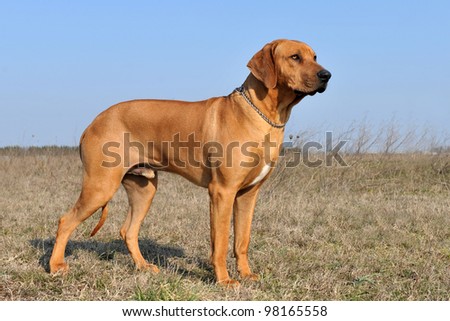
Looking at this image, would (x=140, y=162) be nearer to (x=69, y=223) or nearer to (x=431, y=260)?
(x=69, y=223)

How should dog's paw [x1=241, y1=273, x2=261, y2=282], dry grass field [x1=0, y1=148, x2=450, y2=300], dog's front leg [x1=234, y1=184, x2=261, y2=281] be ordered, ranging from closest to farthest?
dry grass field [x1=0, y1=148, x2=450, y2=300] → dog's paw [x1=241, y1=273, x2=261, y2=282] → dog's front leg [x1=234, y1=184, x2=261, y2=281]

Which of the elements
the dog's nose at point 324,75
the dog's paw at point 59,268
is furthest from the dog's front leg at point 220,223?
the dog's paw at point 59,268

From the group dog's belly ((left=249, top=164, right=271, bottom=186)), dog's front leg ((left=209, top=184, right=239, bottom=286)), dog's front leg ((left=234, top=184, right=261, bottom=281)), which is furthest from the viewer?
dog's front leg ((left=234, top=184, right=261, bottom=281))

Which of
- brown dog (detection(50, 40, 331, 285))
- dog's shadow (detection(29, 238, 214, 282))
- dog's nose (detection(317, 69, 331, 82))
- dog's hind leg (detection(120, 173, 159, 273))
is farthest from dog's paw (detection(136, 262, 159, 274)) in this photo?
dog's nose (detection(317, 69, 331, 82))

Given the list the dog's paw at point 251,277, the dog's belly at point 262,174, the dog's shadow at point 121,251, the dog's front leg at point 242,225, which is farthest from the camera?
the dog's shadow at point 121,251

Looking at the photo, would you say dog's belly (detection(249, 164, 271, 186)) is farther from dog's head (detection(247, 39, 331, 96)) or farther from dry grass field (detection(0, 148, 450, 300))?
dry grass field (detection(0, 148, 450, 300))

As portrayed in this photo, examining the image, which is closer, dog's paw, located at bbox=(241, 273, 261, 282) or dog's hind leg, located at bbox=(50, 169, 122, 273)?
dog's paw, located at bbox=(241, 273, 261, 282)

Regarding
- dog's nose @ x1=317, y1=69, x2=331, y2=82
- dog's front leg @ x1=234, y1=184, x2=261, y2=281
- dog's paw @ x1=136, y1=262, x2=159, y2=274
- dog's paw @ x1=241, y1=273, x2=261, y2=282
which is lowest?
dog's paw @ x1=136, y1=262, x2=159, y2=274

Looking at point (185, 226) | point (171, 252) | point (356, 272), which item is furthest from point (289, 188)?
point (356, 272)

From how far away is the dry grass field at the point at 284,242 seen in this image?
4.09 metres

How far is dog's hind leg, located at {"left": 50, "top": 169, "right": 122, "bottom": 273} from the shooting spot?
15.5ft

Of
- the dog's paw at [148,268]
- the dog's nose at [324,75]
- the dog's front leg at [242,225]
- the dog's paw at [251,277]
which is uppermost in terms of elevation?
the dog's nose at [324,75]

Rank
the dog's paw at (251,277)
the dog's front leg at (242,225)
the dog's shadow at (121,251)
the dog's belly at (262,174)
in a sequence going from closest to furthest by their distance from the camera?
1. the dog's belly at (262,174)
2. the dog's paw at (251,277)
3. the dog's front leg at (242,225)
4. the dog's shadow at (121,251)

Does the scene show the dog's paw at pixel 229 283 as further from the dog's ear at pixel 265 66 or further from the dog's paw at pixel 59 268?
the dog's ear at pixel 265 66
